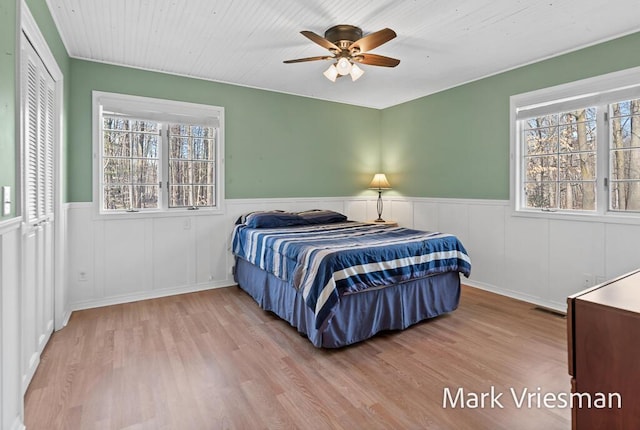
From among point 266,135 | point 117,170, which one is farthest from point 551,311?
point 117,170

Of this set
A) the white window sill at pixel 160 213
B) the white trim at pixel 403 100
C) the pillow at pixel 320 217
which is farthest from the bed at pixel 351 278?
the white trim at pixel 403 100

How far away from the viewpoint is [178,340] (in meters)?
2.84

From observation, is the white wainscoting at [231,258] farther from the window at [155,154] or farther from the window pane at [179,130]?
the window pane at [179,130]

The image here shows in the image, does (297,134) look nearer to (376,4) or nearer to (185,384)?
(376,4)

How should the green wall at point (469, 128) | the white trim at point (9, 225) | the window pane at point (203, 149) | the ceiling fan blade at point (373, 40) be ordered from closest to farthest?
the white trim at point (9, 225) → the ceiling fan blade at point (373, 40) → the green wall at point (469, 128) → the window pane at point (203, 149)

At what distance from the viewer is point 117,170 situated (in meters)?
3.83

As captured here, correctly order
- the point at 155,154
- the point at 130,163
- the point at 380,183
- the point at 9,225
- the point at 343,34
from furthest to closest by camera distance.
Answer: the point at 380,183, the point at 155,154, the point at 130,163, the point at 343,34, the point at 9,225

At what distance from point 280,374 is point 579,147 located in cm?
356

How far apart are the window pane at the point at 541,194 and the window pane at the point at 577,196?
7 centimetres

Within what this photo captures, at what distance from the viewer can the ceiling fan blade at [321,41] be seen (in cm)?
260

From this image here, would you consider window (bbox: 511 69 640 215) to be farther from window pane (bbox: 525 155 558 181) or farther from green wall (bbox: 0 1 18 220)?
green wall (bbox: 0 1 18 220)

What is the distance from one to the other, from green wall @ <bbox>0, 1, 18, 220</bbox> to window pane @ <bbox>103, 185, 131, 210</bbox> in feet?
7.40

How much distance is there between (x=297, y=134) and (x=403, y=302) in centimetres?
289

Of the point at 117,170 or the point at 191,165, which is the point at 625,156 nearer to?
the point at 191,165
